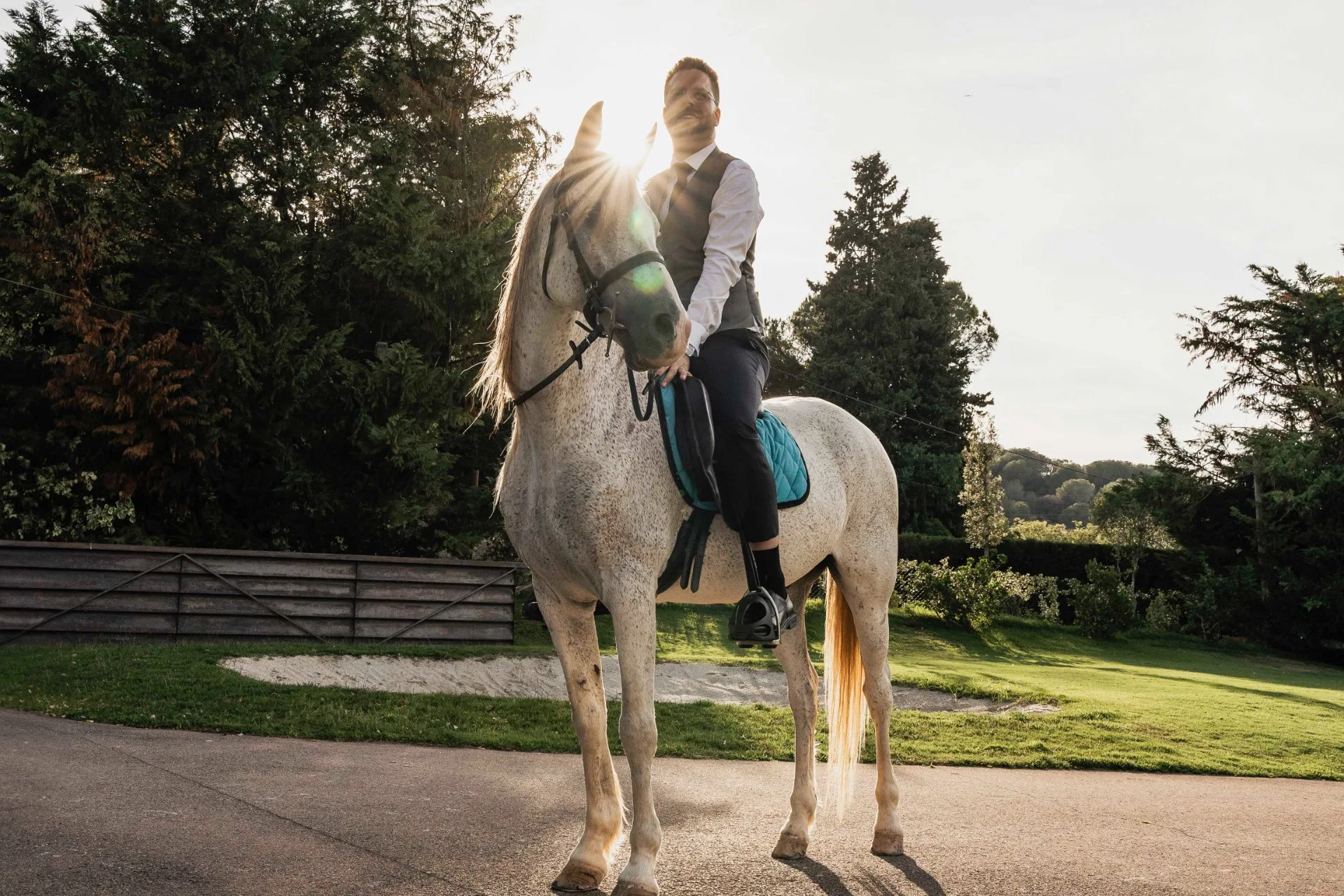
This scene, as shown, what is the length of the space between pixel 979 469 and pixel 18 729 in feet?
78.3

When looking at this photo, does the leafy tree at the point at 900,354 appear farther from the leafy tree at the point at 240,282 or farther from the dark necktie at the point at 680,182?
the dark necktie at the point at 680,182

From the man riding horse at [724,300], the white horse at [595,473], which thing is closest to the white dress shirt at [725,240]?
the man riding horse at [724,300]

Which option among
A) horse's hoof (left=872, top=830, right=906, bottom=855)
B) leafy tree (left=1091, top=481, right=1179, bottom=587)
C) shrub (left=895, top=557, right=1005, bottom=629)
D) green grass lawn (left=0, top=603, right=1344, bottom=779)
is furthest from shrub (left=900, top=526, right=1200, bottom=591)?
horse's hoof (left=872, top=830, right=906, bottom=855)

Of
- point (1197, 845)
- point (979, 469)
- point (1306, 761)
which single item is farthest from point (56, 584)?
point (979, 469)

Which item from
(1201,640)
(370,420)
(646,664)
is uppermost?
(370,420)

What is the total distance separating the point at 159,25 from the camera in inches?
736

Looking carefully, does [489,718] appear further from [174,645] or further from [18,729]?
[174,645]

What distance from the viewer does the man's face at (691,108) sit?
446 cm

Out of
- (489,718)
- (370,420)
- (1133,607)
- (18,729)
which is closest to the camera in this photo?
(18,729)

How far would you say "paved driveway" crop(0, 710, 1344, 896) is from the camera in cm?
371

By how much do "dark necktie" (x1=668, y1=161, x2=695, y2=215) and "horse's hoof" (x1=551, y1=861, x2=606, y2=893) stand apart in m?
2.72

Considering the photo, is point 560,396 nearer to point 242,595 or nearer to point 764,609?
point 764,609

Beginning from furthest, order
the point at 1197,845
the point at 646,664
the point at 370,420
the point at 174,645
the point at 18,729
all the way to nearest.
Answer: the point at 370,420, the point at 174,645, the point at 18,729, the point at 1197,845, the point at 646,664

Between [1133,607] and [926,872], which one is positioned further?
[1133,607]
